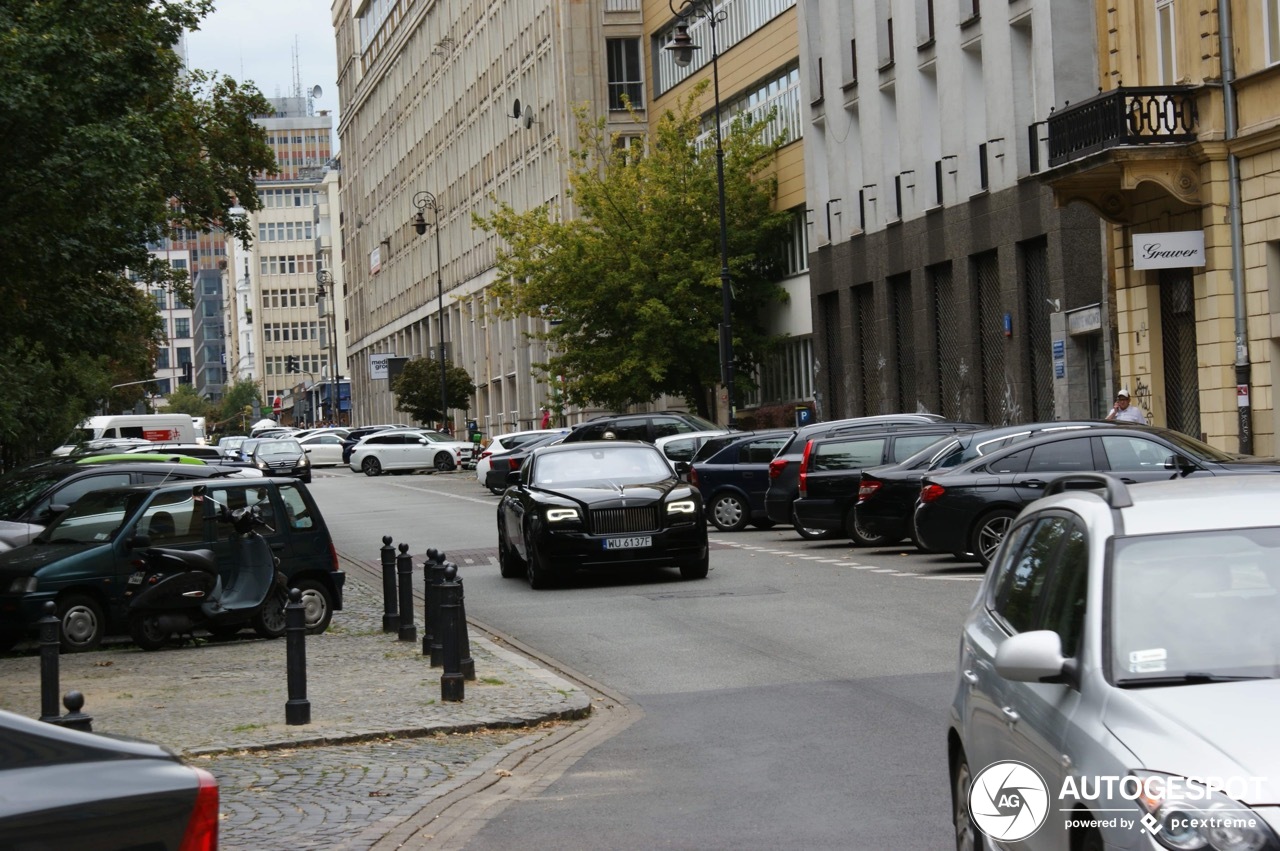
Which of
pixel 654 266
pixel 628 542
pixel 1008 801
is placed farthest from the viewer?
pixel 654 266

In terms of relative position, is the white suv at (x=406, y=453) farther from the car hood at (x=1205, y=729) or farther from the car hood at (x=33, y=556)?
the car hood at (x=1205, y=729)

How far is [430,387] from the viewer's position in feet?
300

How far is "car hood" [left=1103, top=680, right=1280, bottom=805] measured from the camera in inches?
172

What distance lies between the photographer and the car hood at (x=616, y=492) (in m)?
21.0

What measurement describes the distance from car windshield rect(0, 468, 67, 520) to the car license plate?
7268 millimetres

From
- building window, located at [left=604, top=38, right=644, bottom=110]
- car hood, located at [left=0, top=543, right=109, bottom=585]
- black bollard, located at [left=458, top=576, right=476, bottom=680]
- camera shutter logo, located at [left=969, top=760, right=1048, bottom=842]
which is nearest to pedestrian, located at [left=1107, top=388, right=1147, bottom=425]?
car hood, located at [left=0, top=543, right=109, bottom=585]

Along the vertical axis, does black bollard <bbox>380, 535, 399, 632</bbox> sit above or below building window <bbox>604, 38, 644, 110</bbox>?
below

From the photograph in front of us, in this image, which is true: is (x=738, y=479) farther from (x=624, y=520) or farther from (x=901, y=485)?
(x=624, y=520)

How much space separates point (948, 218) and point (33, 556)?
1049 inches

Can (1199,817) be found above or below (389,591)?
above

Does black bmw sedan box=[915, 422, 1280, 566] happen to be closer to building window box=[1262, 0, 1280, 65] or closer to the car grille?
the car grille

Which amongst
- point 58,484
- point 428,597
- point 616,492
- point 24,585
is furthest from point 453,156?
point 428,597

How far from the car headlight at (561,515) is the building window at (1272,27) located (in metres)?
12.9

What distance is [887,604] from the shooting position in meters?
17.8
